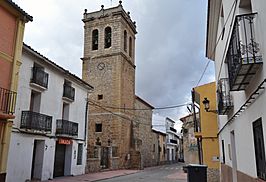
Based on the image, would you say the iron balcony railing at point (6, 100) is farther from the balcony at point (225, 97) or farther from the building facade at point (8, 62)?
the balcony at point (225, 97)

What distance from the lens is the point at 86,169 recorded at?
71.6 feet

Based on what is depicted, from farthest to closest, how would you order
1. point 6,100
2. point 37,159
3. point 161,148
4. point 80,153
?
1. point 161,148
2. point 80,153
3. point 37,159
4. point 6,100

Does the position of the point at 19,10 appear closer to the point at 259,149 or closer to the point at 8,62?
the point at 8,62

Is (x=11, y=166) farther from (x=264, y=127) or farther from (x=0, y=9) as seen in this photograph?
(x=264, y=127)

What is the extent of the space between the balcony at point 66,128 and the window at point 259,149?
15.0 meters

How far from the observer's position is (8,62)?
1128 cm

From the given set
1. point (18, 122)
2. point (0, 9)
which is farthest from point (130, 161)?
point (0, 9)

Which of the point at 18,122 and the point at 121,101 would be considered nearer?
the point at 18,122

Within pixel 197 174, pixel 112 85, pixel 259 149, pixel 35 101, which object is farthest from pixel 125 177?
pixel 259 149

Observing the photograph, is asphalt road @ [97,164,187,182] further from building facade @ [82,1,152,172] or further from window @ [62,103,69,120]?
building facade @ [82,1,152,172]

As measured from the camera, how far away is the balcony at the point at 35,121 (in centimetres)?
1449

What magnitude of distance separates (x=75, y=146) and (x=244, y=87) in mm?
17166

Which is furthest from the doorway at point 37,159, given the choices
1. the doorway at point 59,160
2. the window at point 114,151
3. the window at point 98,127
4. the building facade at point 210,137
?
the window at point 98,127

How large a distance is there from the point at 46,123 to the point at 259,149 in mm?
14065
